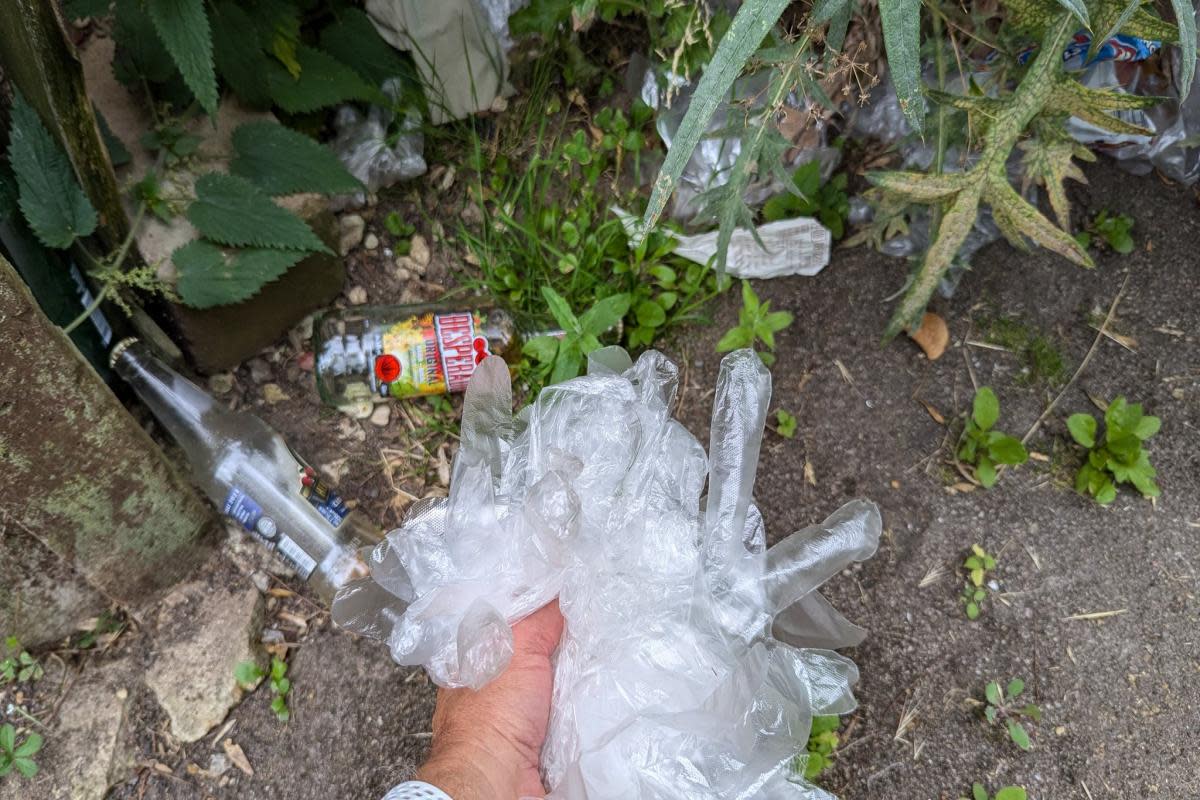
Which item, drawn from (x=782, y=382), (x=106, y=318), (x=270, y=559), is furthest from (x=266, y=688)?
(x=782, y=382)

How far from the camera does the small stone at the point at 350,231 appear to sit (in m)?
1.71

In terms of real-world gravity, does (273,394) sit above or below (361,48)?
below

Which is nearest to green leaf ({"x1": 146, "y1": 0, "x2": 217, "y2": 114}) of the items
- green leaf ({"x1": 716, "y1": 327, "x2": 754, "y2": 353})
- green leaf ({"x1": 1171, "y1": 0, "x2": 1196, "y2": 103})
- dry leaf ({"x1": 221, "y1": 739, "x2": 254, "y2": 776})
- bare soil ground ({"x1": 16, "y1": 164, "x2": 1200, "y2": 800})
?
bare soil ground ({"x1": 16, "y1": 164, "x2": 1200, "y2": 800})

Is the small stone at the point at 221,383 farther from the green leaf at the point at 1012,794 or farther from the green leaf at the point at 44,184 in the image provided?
the green leaf at the point at 1012,794

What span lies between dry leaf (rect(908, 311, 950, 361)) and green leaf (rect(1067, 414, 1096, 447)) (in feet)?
0.82

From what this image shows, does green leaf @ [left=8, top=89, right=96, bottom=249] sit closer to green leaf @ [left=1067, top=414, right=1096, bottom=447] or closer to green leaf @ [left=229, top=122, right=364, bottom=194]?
green leaf @ [left=229, top=122, right=364, bottom=194]

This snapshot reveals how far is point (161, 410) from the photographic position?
150cm

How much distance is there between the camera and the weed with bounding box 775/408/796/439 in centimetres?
152

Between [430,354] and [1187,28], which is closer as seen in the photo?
[1187,28]

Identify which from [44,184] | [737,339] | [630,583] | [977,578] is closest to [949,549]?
[977,578]

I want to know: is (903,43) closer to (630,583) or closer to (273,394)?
(630,583)

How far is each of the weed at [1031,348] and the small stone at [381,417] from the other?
1161mm

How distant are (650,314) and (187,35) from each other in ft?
2.89

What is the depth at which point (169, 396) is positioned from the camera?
1.50 meters
